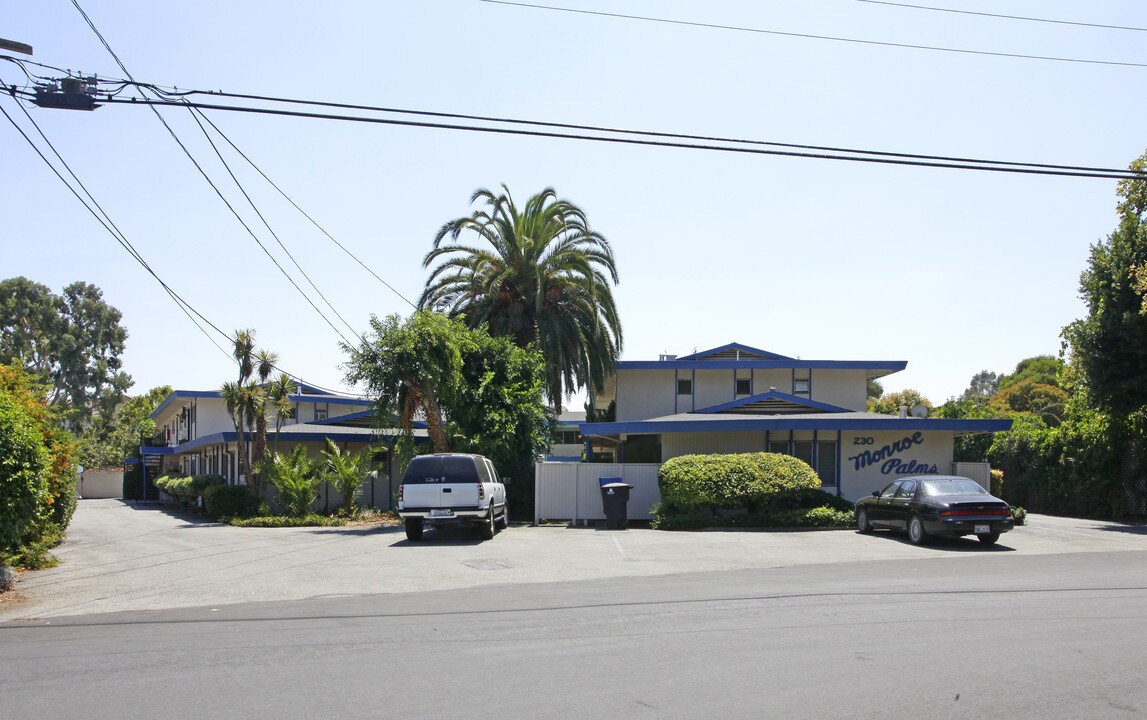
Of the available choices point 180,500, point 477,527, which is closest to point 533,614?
point 477,527

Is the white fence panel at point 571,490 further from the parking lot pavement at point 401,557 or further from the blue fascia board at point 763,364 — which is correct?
the blue fascia board at point 763,364

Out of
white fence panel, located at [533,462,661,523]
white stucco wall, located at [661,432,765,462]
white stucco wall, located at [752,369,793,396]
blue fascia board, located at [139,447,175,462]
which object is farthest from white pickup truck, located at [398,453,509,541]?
blue fascia board, located at [139,447,175,462]

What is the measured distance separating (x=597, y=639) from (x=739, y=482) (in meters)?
14.5

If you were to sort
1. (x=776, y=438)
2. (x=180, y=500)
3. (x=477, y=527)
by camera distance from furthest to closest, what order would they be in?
(x=180, y=500), (x=776, y=438), (x=477, y=527)

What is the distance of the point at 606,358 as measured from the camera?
3266 centimetres

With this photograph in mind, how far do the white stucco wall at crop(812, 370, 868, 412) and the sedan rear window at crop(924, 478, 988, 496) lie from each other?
13.9 m

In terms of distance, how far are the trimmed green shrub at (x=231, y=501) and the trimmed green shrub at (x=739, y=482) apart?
15.7 m

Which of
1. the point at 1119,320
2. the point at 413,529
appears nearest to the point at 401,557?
the point at 413,529

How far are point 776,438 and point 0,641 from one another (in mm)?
20962

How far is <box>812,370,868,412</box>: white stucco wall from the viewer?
33.5m

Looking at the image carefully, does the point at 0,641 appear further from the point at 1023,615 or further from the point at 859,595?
the point at 1023,615

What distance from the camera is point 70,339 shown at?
72938mm

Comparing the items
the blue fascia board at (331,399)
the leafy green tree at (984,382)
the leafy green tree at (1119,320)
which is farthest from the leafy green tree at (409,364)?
the leafy green tree at (984,382)

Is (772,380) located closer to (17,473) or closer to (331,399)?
(331,399)
